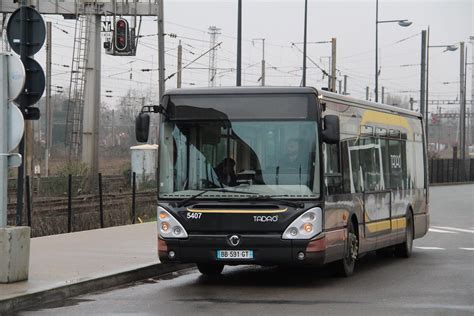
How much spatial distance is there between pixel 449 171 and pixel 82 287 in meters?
62.1

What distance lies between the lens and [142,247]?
16.4 meters

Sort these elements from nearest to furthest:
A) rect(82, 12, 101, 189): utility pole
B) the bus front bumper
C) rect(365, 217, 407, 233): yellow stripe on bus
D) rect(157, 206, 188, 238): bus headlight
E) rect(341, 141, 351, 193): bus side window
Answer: the bus front bumper → rect(157, 206, 188, 238): bus headlight → rect(341, 141, 351, 193): bus side window → rect(365, 217, 407, 233): yellow stripe on bus → rect(82, 12, 101, 189): utility pole

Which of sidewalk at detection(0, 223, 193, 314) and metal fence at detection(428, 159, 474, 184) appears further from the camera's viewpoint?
metal fence at detection(428, 159, 474, 184)

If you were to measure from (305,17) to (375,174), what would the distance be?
22.5 m

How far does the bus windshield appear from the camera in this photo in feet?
38.5

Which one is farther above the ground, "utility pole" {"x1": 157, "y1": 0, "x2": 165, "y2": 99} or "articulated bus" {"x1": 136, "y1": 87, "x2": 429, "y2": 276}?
"utility pole" {"x1": 157, "y1": 0, "x2": 165, "y2": 99}

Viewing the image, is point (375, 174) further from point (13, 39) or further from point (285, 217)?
point (13, 39)

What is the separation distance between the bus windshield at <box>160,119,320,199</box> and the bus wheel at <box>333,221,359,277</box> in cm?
169

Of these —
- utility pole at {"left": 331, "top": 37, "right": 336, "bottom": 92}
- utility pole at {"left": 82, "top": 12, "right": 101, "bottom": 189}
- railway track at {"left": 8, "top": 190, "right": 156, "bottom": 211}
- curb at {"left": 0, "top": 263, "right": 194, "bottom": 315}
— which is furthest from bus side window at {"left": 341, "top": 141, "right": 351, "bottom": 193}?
utility pole at {"left": 331, "top": 37, "right": 336, "bottom": 92}

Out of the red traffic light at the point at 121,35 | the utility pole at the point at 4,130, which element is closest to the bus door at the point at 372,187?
the utility pole at the point at 4,130

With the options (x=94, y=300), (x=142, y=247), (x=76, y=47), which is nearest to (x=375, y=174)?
(x=142, y=247)

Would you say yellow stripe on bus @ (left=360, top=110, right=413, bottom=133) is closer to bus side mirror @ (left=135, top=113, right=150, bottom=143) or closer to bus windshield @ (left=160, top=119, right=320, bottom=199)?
bus windshield @ (left=160, top=119, right=320, bottom=199)

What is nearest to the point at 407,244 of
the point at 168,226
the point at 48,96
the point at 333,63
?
the point at 168,226

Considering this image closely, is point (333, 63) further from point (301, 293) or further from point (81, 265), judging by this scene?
point (301, 293)
